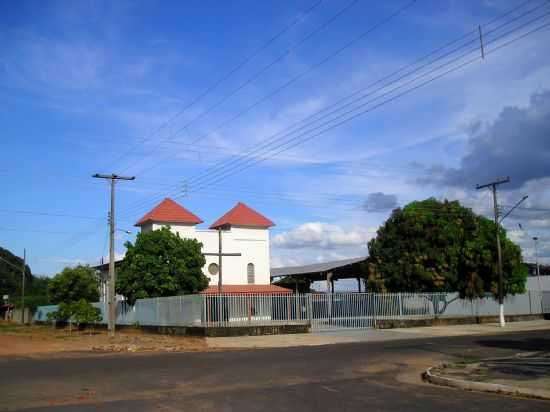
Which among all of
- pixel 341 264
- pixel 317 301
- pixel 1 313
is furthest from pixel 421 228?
pixel 1 313

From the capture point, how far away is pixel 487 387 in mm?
11422

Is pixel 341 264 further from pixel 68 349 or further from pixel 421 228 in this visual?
pixel 68 349

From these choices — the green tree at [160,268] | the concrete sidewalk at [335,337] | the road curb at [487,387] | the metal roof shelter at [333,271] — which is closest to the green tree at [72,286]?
the green tree at [160,268]

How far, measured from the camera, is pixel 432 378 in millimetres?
13000

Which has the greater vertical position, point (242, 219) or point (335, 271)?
point (242, 219)

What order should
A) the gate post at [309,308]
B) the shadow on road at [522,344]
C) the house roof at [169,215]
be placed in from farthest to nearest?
the house roof at [169,215] < the gate post at [309,308] < the shadow on road at [522,344]

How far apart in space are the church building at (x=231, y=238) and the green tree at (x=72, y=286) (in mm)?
6988

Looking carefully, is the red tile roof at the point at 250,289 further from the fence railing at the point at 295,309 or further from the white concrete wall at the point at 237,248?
the fence railing at the point at 295,309

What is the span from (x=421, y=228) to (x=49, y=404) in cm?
3732

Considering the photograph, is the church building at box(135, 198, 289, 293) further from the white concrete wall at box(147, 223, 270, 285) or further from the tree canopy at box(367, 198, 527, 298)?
the tree canopy at box(367, 198, 527, 298)

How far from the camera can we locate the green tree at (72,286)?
165 feet

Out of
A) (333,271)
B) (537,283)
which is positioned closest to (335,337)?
(333,271)

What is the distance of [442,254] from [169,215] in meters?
24.7

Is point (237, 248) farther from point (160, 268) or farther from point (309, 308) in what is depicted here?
point (309, 308)
